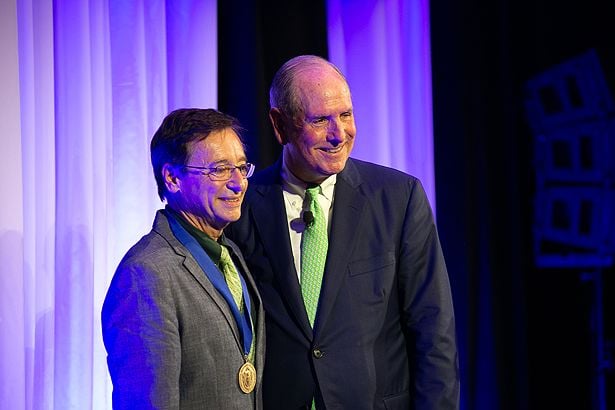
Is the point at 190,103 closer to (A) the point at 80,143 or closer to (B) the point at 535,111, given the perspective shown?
(A) the point at 80,143

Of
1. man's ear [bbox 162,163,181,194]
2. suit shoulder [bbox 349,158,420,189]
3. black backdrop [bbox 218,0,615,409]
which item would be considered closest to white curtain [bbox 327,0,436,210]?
black backdrop [bbox 218,0,615,409]

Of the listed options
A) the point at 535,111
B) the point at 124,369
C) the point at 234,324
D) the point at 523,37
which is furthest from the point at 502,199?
the point at 124,369

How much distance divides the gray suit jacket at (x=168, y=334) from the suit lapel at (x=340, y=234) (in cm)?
27

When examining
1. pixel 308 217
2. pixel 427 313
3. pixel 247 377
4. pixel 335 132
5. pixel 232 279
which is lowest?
pixel 247 377

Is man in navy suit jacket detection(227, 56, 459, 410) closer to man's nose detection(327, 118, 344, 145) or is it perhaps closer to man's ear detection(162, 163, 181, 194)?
man's nose detection(327, 118, 344, 145)

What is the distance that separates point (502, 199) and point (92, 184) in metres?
1.65

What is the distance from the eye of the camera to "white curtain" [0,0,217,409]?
2465 millimetres

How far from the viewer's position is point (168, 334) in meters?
1.65

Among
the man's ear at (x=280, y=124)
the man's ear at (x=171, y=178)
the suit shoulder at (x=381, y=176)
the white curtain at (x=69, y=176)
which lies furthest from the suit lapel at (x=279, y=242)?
the white curtain at (x=69, y=176)

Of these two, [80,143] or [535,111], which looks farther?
→ [535,111]

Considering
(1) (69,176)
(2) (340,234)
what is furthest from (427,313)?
(1) (69,176)

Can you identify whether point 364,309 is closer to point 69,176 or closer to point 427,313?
point 427,313

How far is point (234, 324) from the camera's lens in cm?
179

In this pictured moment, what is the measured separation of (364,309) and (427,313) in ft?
0.53
